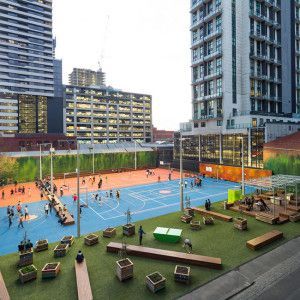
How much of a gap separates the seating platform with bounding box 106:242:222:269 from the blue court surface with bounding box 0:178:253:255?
339 inches

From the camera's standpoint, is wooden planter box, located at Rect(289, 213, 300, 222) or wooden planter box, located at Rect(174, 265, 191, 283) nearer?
wooden planter box, located at Rect(174, 265, 191, 283)

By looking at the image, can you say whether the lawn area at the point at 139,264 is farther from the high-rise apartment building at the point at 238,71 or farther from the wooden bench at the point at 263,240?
the high-rise apartment building at the point at 238,71

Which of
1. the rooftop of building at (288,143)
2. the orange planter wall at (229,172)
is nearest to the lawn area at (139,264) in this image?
the rooftop of building at (288,143)

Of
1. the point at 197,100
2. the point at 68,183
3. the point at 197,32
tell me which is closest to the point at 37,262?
the point at 68,183

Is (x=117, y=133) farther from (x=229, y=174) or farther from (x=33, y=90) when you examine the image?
(x=229, y=174)

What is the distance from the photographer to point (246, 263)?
59.5ft

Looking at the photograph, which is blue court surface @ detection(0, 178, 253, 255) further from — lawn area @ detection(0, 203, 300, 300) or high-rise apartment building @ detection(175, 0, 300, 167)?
high-rise apartment building @ detection(175, 0, 300, 167)

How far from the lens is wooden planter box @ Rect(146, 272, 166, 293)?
14.7 metres

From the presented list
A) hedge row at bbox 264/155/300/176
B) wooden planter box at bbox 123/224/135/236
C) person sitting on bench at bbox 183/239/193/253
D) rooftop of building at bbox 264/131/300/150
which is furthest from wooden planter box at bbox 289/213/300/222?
rooftop of building at bbox 264/131/300/150

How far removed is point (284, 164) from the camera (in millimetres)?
47562

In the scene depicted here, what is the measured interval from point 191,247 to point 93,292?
8615 mm

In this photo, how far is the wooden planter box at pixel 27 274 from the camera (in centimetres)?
1625

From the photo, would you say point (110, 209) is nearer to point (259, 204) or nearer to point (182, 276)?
point (259, 204)

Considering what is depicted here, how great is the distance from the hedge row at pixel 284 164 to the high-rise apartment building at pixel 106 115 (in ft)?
318
